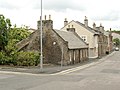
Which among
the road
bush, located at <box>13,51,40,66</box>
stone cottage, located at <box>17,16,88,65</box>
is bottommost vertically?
the road

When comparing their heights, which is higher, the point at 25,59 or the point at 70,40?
the point at 70,40

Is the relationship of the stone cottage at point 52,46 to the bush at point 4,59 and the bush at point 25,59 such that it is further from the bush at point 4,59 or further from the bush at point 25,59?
the bush at point 4,59

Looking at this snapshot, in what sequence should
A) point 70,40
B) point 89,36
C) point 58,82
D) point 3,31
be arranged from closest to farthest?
point 58,82 < point 3,31 < point 70,40 < point 89,36

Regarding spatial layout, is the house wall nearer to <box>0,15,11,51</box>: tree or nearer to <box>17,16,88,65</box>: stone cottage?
<box>17,16,88,65</box>: stone cottage

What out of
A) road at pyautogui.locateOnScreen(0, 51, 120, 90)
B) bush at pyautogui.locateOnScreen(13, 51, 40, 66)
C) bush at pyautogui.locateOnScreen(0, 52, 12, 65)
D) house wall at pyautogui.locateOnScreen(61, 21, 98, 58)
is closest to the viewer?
road at pyautogui.locateOnScreen(0, 51, 120, 90)

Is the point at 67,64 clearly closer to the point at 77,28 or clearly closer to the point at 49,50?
the point at 49,50

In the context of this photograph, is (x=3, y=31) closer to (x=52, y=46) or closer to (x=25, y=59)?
(x=25, y=59)

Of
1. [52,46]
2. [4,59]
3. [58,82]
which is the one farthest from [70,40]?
[58,82]

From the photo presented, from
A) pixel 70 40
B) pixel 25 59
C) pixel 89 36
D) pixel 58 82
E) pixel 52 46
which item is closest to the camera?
pixel 58 82

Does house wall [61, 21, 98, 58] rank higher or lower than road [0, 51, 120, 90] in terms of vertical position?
higher

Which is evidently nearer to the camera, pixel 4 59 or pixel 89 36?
pixel 4 59

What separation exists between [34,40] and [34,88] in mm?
25512

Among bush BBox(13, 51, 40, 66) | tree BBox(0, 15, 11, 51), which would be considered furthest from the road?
tree BBox(0, 15, 11, 51)

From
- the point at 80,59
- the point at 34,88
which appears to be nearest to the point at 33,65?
the point at 80,59
